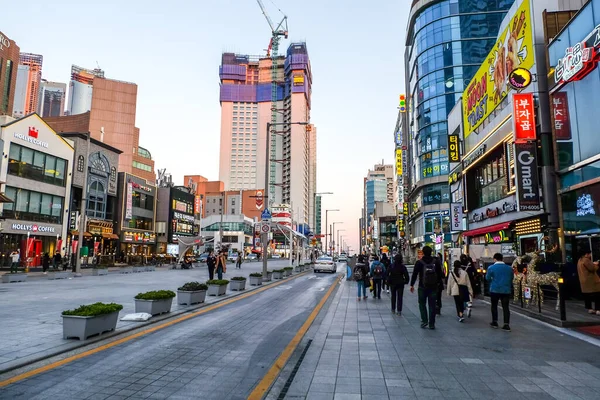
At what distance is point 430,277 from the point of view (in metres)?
9.55

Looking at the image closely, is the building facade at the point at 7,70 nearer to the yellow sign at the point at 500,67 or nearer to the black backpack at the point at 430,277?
the yellow sign at the point at 500,67

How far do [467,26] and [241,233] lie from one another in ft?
278

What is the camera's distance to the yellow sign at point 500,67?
66.0 feet

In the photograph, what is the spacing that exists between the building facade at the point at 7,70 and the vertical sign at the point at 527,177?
116621mm

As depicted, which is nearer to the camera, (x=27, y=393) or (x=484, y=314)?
(x=27, y=393)

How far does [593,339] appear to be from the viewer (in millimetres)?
8664

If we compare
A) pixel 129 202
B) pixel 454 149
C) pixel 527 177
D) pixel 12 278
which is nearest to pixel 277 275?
pixel 12 278

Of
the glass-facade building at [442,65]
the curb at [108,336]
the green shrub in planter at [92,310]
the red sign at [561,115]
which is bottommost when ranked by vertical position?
the curb at [108,336]

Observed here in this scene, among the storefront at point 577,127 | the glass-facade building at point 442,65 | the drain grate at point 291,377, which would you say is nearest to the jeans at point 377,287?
the storefront at point 577,127

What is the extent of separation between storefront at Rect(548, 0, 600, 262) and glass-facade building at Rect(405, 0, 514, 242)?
3884cm

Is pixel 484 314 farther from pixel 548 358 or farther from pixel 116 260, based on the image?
pixel 116 260

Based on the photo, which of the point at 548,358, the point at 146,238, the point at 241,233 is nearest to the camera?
the point at 548,358

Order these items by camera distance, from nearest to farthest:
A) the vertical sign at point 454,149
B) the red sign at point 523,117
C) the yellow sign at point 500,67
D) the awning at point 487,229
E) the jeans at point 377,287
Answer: the jeans at point 377,287
the red sign at point 523,117
the yellow sign at point 500,67
the awning at point 487,229
the vertical sign at point 454,149

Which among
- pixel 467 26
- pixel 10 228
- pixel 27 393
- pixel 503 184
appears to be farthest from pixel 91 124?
pixel 27 393
